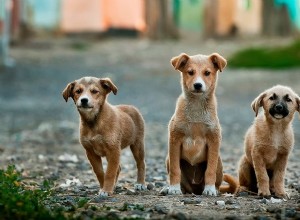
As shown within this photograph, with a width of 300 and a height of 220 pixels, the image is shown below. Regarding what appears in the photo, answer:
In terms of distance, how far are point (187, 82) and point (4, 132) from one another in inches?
295

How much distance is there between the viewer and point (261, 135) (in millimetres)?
8609

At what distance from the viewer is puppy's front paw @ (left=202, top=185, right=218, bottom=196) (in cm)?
855

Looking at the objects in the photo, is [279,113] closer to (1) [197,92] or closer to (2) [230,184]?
(1) [197,92]

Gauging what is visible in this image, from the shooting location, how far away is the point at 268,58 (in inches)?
1027

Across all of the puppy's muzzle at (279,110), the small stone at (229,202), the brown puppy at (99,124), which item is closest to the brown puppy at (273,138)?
the puppy's muzzle at (279,110)

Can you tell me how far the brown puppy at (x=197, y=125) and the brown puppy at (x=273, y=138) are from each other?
15.1 inches

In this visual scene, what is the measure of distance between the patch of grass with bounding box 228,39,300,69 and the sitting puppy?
16.6 meters

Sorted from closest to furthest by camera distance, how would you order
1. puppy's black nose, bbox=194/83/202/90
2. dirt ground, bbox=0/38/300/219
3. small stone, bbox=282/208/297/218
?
small stone, bbox=282/208/297/218 < dirt ground, bbox=0/38/300/219 < puppy's black nose, bbox=194/83/202/90

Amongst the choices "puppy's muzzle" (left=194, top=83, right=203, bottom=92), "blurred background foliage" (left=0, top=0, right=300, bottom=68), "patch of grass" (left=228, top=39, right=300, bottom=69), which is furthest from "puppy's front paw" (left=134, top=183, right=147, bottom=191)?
"blurred background foliage" (left=0, top=0, right=300, bottom=68)

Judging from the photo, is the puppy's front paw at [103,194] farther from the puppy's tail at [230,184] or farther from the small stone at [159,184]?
the puppy's tail at [230,184]

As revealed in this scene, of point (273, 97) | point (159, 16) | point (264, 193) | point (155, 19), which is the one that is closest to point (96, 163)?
point (264, 193)

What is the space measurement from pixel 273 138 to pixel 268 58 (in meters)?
17.7

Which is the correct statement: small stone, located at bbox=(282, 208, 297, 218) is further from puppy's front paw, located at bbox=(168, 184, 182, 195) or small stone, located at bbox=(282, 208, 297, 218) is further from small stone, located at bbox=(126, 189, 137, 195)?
small stone, located at bbox=(126, 189, 137, 195)

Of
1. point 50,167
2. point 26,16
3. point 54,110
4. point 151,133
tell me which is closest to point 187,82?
point 50,167
